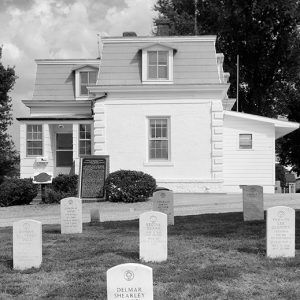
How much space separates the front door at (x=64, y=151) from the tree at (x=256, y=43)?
1467 cm

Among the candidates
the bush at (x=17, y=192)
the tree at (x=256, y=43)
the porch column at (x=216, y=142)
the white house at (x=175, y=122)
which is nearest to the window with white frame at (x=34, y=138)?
the white house at (x=175, y=122)

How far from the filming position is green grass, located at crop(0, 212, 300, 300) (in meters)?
6.70

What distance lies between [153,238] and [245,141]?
1644cm

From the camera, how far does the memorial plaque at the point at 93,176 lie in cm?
1927

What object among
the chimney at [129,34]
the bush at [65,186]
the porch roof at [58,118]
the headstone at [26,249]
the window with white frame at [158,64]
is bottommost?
the headstone at [26,249]

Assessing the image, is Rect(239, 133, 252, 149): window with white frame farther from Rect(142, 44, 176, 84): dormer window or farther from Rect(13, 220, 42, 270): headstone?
Rect(13, 220, 42, 270): headstone

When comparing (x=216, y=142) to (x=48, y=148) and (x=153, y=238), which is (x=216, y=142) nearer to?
(x=48, y=148)

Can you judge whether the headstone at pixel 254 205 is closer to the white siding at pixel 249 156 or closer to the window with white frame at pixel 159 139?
the window with white frame at pixel 159 139

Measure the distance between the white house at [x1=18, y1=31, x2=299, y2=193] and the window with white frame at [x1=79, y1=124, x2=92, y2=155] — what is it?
2.16ft

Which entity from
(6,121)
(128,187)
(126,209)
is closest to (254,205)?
(126,209)

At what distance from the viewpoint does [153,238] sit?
27.3 ft

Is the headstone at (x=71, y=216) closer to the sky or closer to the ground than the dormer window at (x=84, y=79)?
closer to the ground

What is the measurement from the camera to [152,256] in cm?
832

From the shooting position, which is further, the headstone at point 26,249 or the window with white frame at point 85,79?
the window with white frame at point 85,79
